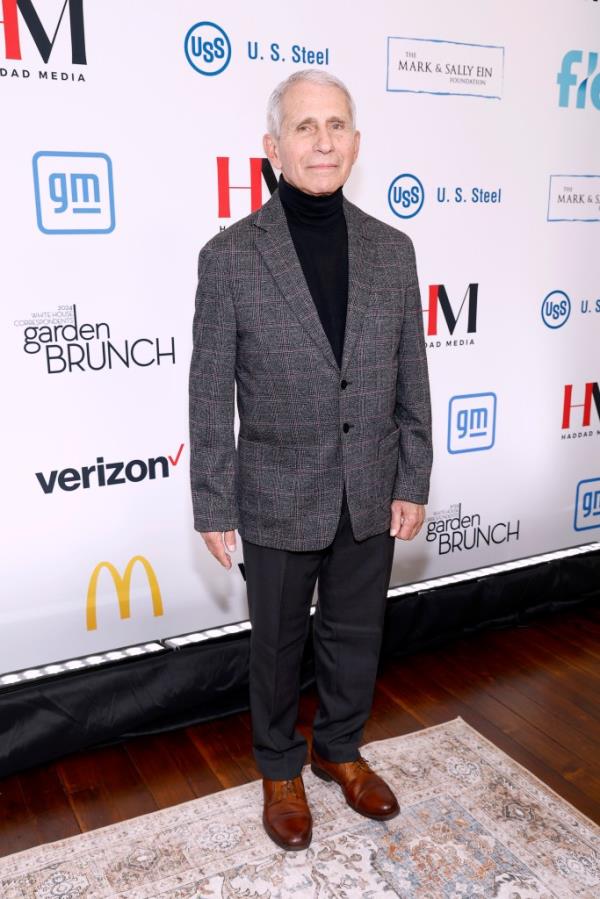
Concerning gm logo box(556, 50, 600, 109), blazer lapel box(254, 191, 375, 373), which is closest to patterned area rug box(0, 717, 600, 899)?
blazer lapel box(254, 191, 375, 373)

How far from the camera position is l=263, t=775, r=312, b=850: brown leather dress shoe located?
1895mm

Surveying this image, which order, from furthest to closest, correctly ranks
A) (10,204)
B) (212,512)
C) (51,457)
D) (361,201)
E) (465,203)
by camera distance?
1. (465,203)
2. (361,201)
3. (51,457)
4. (10,204)
5. (212,512)

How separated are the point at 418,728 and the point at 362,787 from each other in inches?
16.6

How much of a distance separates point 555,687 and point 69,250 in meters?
1.88

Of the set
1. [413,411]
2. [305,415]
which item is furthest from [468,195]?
[305,415]

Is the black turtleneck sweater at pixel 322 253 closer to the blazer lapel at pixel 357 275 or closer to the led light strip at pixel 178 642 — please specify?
the blazer lapel at pixel 357 275

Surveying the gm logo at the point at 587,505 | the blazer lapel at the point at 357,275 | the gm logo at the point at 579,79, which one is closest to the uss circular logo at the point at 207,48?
the blazer lapel at the point at 357,275

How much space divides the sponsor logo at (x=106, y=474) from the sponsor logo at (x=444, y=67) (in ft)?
4.13

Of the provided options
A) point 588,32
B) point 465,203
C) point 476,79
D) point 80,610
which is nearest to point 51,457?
point 80,610

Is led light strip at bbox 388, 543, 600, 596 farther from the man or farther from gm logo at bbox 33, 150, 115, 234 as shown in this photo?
gm logo at bbox 33, 150, 115, 234

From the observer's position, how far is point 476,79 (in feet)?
8.59

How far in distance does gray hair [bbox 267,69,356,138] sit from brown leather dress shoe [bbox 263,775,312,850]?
1429 mm

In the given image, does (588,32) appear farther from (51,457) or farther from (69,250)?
(51,457)

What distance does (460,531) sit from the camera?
2941 millimetres
